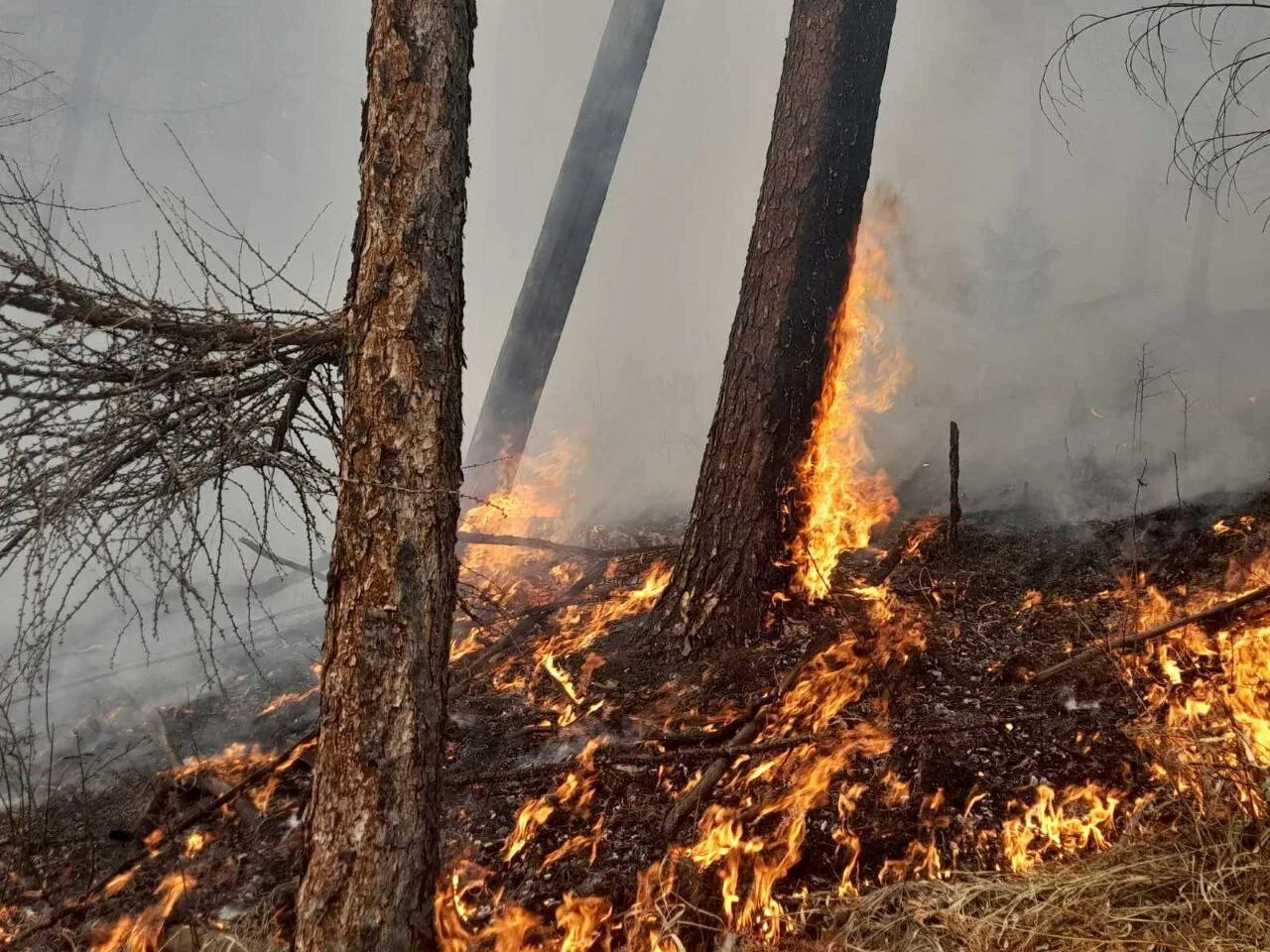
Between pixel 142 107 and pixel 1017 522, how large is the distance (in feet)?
77.9

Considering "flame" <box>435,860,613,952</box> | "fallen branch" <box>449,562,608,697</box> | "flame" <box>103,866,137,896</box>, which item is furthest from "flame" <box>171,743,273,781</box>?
"flame" <box>435,860,613,952</box>

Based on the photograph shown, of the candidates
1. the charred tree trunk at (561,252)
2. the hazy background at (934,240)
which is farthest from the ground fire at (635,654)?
the charred tree trunk at (561,252)

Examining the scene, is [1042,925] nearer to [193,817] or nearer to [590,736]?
[590,736]

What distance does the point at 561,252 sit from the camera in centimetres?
755

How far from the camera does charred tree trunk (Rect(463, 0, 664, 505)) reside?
742 centimetres

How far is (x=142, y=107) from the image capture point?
20297 millimetres

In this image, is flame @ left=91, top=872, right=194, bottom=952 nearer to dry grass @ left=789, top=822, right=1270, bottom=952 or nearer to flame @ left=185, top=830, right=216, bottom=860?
flame @ left=185, top=830, right=216, bottom=860

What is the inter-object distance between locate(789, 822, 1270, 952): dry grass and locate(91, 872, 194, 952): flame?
2.50m

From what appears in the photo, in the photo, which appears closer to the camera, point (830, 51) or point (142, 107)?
point (830, 51)

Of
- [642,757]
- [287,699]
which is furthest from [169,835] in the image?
[642,757]

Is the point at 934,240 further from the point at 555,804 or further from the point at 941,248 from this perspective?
the point at 555,804

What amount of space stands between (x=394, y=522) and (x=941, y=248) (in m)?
8.95

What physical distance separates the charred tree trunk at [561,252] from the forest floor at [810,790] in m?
2.82

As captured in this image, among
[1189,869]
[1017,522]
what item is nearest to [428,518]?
[1189,869]
